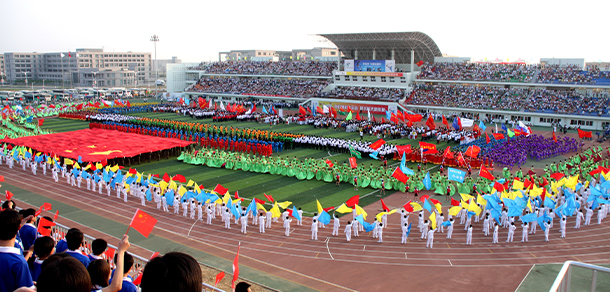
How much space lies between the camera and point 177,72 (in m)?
76.2

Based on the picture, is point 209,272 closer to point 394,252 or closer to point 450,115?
point 394,252

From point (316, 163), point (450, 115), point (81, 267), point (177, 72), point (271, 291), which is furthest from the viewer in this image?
point (177, 72)

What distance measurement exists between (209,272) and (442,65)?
170 feet

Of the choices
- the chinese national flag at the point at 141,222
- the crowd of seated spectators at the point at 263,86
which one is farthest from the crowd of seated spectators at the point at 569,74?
the chinese national flag at the point at 141,222

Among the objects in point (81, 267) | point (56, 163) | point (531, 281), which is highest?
point (81, 267)

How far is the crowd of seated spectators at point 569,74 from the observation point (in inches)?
1786

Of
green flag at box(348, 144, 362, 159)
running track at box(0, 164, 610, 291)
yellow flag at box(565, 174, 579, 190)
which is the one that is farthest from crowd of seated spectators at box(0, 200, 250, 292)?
green flag at box(348, 144, 362, 159)

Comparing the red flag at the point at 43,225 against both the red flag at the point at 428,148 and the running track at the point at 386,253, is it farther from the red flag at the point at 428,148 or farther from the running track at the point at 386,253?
the red flag at the point at 428,148

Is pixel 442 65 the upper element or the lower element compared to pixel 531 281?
upper

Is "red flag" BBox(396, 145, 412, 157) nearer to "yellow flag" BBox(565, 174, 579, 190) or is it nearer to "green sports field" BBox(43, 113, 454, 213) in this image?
"green sports field" BBox(43, 113, 454, 213)

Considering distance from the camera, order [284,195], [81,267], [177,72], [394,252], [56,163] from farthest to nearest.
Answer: [177,72]
[56,163]
[284,195]
[394,252]
[81,267]

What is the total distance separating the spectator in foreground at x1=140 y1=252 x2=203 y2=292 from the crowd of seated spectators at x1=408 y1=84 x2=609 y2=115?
4724 centimetres

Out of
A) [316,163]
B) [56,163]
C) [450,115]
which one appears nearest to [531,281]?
[316,163]

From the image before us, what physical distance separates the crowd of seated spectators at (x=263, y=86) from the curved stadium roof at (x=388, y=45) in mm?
6069
